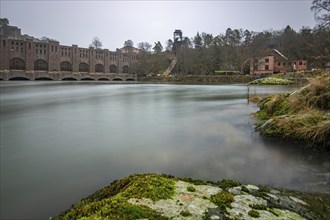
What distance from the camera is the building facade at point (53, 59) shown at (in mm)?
75562

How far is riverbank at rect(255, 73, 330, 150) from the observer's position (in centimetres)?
642

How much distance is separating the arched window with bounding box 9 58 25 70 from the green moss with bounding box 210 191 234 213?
86.7 meters

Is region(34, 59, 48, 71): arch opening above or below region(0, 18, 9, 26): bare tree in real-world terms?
below

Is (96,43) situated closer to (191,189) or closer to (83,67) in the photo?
(83,67)

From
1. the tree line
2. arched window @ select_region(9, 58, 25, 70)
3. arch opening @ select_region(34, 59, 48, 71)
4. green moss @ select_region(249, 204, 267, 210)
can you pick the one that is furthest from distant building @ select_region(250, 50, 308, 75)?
green moss @ select_region(249, 204, 267, 210)

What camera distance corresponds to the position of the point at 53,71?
3253 inches

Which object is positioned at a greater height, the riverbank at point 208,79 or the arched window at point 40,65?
the arched window at point 40,65

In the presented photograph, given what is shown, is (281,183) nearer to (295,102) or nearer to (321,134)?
(321,134)

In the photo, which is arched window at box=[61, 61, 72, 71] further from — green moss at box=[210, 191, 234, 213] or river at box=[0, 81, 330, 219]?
green moss at box=[210, 191, 234, 213]

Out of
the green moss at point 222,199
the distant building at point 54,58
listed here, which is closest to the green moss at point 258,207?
the green moss at point 222,199

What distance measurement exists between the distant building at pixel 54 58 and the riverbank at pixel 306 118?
76.1 meters

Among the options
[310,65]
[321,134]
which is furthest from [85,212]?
[310,65]

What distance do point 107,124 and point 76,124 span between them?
1.28 metres

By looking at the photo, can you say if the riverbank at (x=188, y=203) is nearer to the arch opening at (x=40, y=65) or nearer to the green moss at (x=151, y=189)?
the green moss at (x=151, y=189)
